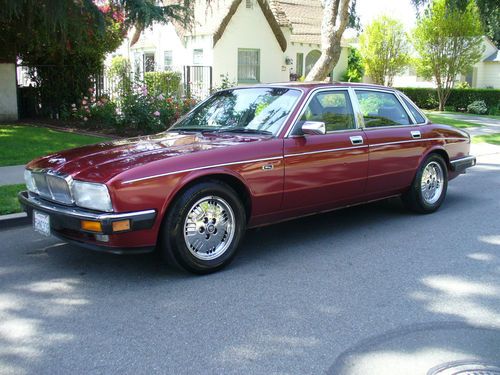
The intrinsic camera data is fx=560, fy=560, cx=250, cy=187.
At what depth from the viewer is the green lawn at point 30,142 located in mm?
10336

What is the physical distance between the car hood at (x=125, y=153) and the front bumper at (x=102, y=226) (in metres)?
0.30

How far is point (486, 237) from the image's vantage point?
6.23m

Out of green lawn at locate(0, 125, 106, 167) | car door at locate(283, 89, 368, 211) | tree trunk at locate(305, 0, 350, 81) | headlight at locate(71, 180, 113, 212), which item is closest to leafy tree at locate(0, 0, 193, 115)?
green lawn at locate(0, 125, 106, 167)

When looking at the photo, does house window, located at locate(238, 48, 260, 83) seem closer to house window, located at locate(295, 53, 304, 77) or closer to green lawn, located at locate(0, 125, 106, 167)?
house window, located at locate(295, 53, 304, 77)

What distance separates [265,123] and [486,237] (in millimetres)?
2808

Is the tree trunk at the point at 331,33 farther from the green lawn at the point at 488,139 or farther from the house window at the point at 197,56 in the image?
the house window at the point at 197,56

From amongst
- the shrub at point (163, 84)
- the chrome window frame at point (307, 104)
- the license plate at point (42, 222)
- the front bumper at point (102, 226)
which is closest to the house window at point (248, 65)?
the shrub at point (163, 84)

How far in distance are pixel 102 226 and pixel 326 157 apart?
2.49 meters

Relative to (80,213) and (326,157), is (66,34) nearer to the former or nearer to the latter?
(326,157)

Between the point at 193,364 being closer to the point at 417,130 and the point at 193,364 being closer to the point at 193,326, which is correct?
the point at 193,326

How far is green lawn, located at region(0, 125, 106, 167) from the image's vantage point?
10336mm

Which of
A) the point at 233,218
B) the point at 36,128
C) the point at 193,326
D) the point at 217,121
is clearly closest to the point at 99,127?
the point at 36,128

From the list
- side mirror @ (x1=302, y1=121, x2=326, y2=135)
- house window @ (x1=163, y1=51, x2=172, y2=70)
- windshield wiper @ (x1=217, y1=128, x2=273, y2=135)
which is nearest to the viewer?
side mirror @ (x1=302, y1=121, x2=326, y2=135)

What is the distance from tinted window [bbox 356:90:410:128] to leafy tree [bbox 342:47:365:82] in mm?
24286
